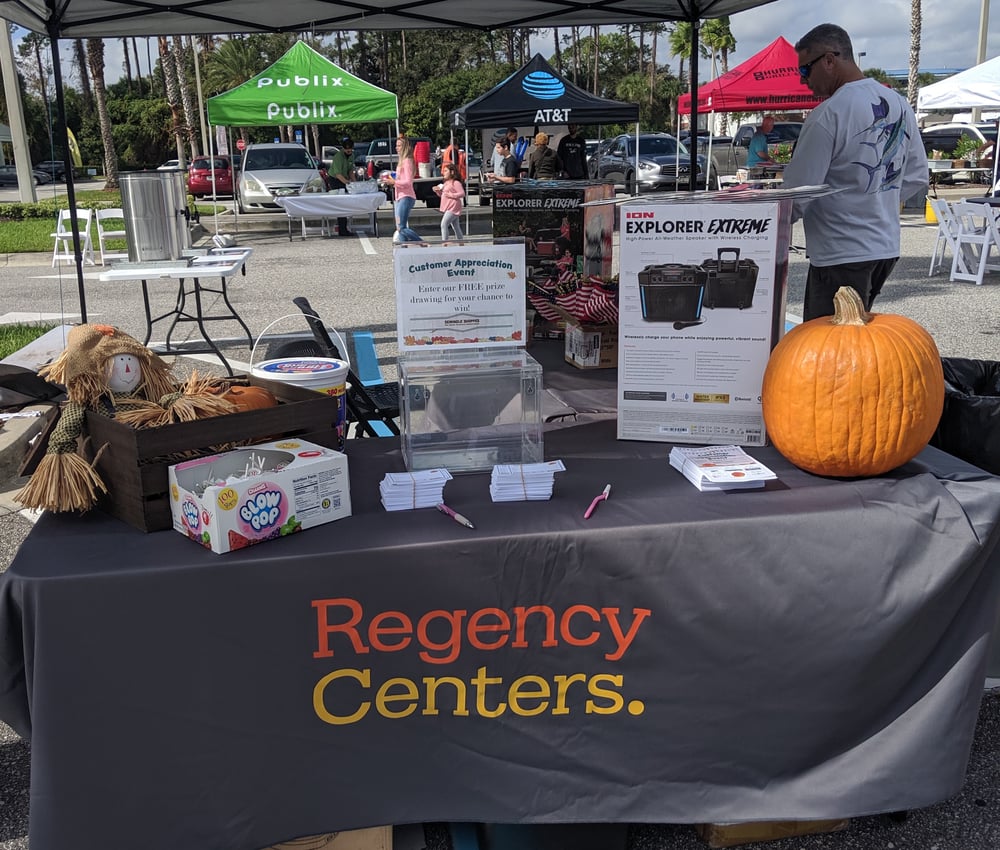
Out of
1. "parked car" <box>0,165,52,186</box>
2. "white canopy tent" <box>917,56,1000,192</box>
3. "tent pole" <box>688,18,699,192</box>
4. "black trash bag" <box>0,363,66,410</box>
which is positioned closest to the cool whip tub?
"black trash bag" <box>0,363,66,410</box>

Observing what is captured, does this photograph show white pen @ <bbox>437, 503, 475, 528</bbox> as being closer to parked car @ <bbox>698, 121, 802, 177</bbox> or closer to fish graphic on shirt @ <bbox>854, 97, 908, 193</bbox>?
fish graphic on shirt @ <bbox>854, 97, 908, 193</bbox>

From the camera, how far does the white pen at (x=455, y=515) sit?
1.85m

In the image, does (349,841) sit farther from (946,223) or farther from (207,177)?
(207,177)

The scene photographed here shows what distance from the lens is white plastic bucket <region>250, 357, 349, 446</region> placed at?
2.26m

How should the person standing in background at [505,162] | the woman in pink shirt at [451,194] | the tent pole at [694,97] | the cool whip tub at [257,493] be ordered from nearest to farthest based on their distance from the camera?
1. the cool whip tub at [257,493]
2. the tent pole at [694,97]
3. the woman in pink shirt at [451,194]
4. the person standing in background at [505,162]

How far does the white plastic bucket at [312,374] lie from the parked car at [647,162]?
62.9 ft

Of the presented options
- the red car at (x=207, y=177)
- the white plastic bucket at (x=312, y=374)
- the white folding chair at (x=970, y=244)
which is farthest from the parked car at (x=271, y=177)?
the white plastic bucket at (x=312, y=374)

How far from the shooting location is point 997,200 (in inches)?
392

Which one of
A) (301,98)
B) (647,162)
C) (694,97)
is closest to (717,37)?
(647,162)

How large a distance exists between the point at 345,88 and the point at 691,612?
1204cm

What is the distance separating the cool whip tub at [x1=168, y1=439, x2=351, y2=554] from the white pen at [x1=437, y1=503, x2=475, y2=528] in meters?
0.20

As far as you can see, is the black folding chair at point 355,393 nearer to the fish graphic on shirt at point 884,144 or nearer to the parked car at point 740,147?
the fish graphic on shirt at point 884,144

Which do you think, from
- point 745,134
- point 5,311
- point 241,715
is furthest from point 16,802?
point 745,134

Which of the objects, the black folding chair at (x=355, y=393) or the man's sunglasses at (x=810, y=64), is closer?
the black folding chair at (x=355, y=393)
